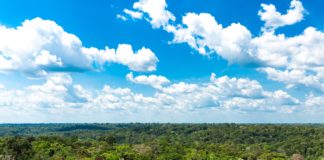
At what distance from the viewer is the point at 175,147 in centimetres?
17738

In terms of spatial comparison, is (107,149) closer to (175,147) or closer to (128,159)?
(128,159)

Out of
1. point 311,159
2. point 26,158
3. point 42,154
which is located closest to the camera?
point 26,158

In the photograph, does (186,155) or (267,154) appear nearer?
(186,155)

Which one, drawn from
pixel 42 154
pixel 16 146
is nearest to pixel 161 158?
pixel 42 154

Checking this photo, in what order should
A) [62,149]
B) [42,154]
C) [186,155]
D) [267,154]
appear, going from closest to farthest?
[42,154] < [62,149] < [186,155] < [267,154]

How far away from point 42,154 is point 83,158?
19.5m

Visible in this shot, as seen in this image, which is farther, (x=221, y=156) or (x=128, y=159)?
(x=221, y=156)

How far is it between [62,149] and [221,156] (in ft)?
216

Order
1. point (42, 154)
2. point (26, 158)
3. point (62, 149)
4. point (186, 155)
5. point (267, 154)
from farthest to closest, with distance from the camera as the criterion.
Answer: point (267, 154)
point (186, 155)
point (62, 149)
point (42, 154)
point (26, 158)

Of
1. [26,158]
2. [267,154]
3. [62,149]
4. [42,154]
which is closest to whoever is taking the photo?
[26,158]

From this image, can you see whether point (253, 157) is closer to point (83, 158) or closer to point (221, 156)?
point (221, 156)

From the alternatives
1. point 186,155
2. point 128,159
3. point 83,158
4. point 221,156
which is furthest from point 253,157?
point 83,158

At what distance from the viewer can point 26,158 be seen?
119938 mm

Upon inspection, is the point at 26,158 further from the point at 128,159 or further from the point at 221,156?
the point at 221,156
